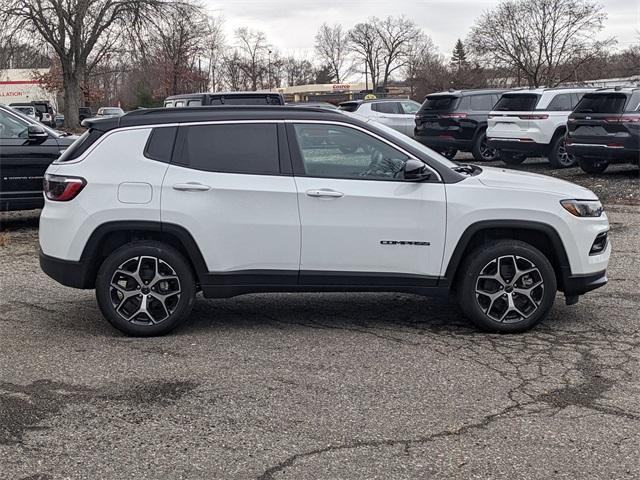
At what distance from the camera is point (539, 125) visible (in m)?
17.2

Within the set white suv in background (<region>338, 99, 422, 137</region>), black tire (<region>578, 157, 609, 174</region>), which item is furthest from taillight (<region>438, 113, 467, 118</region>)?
white suv in background (<region>338, 99, 422, 137</region>)

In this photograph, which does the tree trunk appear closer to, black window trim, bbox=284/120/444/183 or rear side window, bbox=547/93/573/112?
rear side window, bbox=547/93/573/112

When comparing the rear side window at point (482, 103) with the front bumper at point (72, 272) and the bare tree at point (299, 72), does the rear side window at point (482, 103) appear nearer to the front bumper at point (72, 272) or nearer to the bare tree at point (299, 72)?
the front bumper at point (72, 272)

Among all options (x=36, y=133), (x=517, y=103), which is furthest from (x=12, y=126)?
(x=517, y=103)

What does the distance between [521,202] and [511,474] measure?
8.71 feet

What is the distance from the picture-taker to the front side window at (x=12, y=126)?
10.7 m

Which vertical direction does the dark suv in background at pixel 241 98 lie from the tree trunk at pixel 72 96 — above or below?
below

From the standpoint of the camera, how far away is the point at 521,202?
5859 mm

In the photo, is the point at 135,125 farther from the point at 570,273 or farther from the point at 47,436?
the point at 570,273

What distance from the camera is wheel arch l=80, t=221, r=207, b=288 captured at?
228 inches

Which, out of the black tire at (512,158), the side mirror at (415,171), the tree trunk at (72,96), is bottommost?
the black tire at (512,158)

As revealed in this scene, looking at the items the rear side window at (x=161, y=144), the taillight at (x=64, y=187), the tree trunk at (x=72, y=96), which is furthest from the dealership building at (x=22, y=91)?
the rear side window at (x=161, y=144)

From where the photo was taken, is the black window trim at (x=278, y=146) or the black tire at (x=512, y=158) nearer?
the black window trim at (x=278, y=146)

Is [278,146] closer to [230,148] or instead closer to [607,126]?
[230,148]
